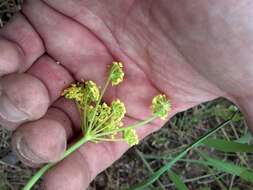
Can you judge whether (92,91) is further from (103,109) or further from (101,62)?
(101,62)

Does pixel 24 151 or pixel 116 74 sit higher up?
pixel 116 74

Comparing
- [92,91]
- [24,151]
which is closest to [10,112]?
[24,151]

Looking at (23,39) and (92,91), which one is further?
(23,39)

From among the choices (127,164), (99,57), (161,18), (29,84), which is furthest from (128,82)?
(127,164)

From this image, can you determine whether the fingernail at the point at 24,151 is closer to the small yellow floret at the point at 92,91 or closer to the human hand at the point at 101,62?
the human hand at the point at 101,62

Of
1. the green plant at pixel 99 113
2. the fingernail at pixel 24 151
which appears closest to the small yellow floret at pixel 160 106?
the green plant at pixel 99 113

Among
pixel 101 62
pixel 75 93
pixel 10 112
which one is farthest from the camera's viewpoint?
pixel 101 62

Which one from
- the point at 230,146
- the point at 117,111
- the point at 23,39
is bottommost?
the point at 230,146
